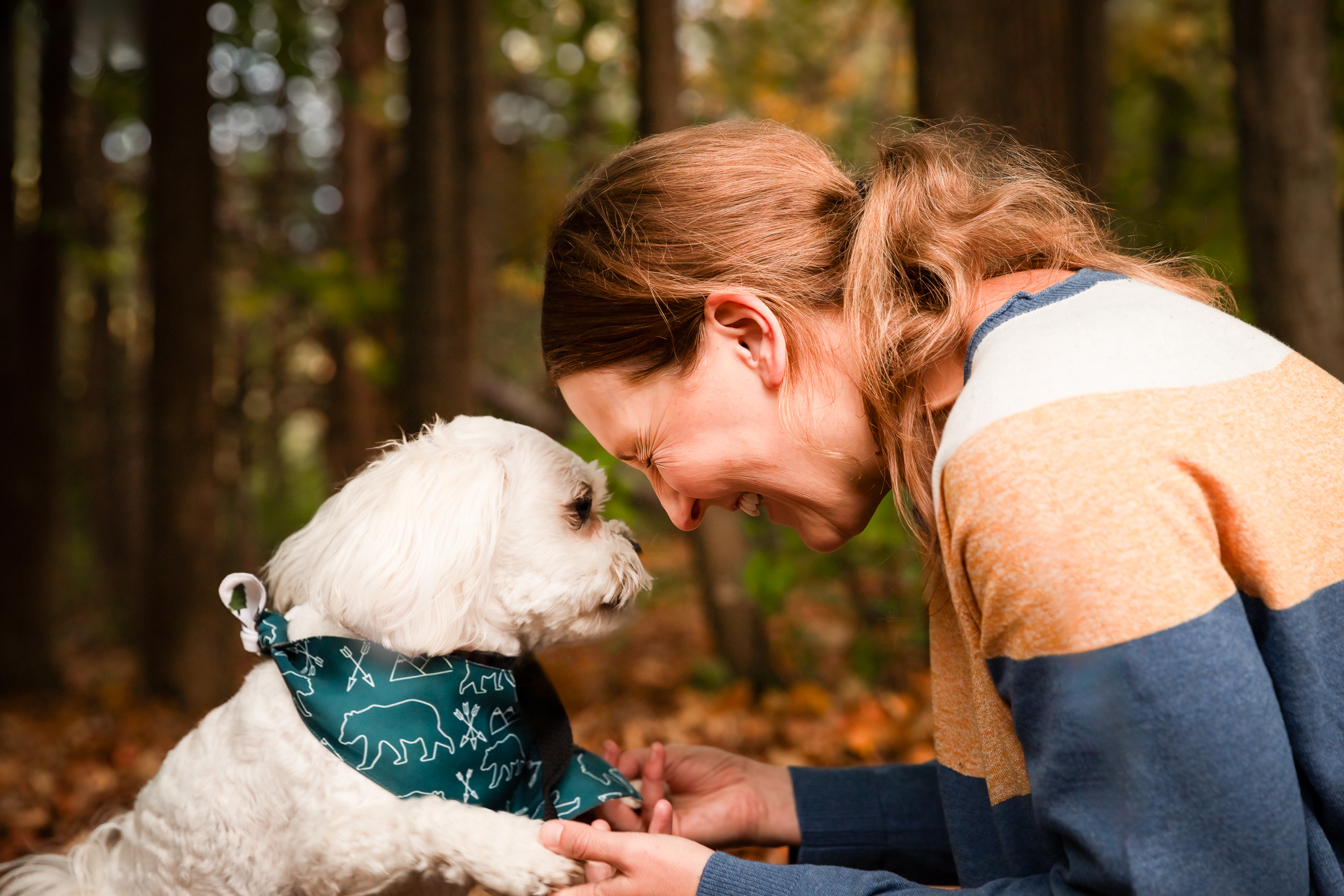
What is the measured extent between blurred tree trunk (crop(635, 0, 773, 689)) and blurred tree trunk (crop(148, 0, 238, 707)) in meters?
2.84

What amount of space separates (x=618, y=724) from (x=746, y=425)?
330 cm

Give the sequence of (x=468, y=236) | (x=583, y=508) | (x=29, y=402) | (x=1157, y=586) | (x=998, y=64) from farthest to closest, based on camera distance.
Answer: (x=29, y=402), (x=468, y=236), (x=998, y=64), (x=583, y=508), (x=1157, y=586)

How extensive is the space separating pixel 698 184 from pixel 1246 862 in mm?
1264

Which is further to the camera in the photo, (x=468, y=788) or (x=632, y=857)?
(x=468, y=788)

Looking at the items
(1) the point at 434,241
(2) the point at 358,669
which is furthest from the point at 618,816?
(1) the point at 434,241

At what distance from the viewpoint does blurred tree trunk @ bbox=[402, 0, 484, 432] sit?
545 centimetres

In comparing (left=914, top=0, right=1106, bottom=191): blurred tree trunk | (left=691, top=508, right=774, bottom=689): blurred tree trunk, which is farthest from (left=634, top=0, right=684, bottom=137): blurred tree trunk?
(left=691, top=508, right=774, bottom=689): blurred tree trunk

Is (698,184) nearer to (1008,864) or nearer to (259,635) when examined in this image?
(259,635)

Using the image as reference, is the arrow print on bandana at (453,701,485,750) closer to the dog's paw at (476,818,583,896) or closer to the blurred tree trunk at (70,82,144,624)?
the dog's paw at (476,818,583,896)

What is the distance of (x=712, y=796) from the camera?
2.06 metres

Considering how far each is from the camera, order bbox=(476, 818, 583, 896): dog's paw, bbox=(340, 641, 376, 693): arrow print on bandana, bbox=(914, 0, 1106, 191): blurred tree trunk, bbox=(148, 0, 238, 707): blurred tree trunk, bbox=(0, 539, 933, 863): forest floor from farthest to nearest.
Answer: bbox=(148, 0, 238, 707): blurred tree trunk
bbox=(0, 539, 933, 863): forest floor
bbox=(914, 0, 1106, 191): blurred tree trunk
bbox=(340, 641, 376, 693): arrow print on bandana
bbox=(476, 818, 583, 896): dog's paw

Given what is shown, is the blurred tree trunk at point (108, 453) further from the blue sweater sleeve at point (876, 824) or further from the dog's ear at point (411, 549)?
the blue sweater sleeve at point (876, 824)

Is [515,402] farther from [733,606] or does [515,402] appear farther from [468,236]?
[733,606]

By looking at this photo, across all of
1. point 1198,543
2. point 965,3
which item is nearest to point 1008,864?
point 1198,543
